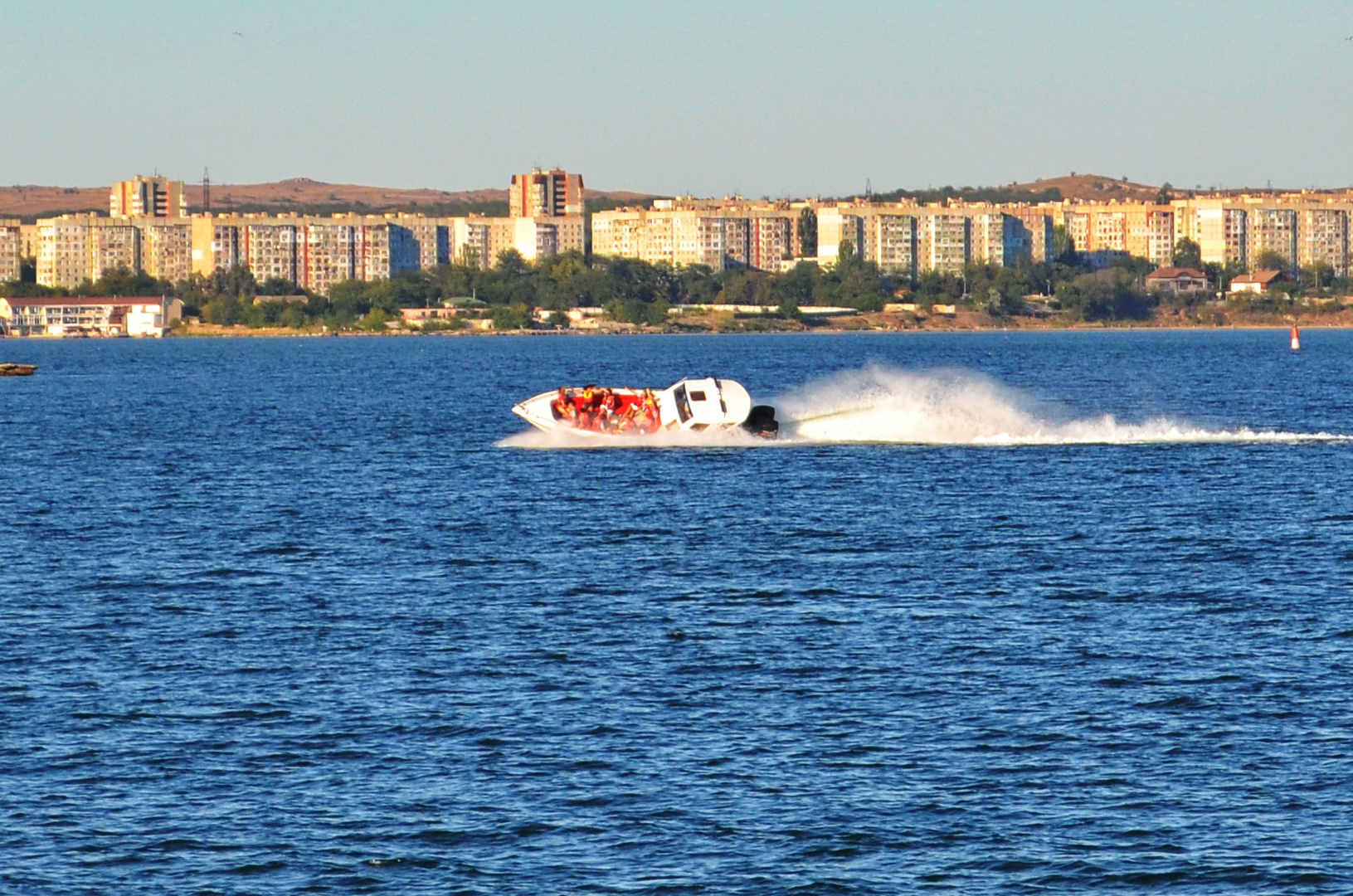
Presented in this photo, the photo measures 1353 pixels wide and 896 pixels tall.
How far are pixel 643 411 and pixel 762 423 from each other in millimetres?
4356

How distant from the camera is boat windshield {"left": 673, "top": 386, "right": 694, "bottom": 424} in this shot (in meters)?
76.1

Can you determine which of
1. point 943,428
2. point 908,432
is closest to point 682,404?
point 908,432

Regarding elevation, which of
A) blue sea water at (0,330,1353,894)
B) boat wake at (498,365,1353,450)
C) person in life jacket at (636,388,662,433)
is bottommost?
blue sea water at (0,330,1353,894)

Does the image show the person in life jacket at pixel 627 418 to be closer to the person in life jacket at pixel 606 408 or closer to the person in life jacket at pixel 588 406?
the person in life jacket at pixel 606 408

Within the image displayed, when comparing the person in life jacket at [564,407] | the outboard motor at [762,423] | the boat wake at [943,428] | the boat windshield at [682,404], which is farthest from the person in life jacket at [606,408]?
the boat wake at [943,428]

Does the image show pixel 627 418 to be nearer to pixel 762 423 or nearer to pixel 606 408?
pixel 606 408

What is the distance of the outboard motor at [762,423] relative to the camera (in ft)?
255

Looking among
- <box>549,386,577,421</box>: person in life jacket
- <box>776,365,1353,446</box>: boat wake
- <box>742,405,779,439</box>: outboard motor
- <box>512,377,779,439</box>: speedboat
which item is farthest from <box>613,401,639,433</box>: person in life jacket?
<box>776,365,1353,446</box>: boat wake

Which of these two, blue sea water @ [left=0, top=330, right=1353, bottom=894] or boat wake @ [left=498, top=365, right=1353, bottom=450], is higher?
boat wake @ [left=498, top=365, right=1353, bottom=450]

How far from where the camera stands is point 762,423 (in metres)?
77.8

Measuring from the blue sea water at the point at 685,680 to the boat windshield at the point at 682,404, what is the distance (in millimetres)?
5458

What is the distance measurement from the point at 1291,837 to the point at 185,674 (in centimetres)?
1792

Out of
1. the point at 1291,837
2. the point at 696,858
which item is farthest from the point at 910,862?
the point at 1291,837

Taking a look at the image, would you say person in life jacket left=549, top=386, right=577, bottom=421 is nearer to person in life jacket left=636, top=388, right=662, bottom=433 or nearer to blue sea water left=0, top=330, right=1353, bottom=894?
person in life jacket left=636, top=388, right=662, bottom=433
